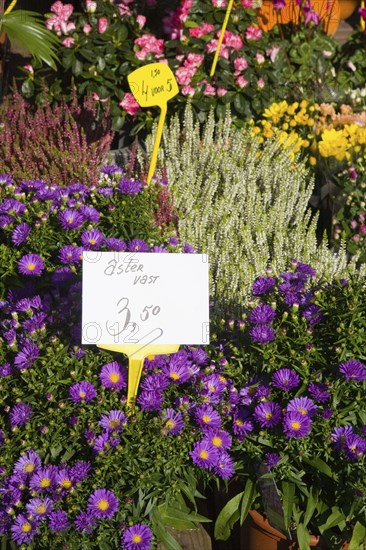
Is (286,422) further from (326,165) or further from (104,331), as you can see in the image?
(326,165)

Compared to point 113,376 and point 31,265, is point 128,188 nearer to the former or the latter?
point 31,265

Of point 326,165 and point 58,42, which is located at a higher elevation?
point 58,42

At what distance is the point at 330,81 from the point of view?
15.8 ft

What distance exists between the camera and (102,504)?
1.56m

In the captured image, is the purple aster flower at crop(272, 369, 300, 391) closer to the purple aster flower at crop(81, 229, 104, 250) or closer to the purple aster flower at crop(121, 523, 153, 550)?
the purple aster flower at crop(121, 523, 153, 550)

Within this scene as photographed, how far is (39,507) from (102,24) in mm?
3273

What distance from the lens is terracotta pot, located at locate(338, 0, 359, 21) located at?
17.8 ft

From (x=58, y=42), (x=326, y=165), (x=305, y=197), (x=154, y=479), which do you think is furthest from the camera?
(x=58, y=42)

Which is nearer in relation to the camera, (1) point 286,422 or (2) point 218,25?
(1) point 286,422

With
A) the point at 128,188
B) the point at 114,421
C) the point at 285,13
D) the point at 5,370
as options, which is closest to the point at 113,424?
the point at 114,421

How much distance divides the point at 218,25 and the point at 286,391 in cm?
302

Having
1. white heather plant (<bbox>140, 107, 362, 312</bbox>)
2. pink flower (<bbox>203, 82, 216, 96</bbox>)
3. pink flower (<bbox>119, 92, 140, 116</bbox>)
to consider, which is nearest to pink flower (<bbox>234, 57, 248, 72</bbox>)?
pink flower (<bbox>203, 82, 216, 96</bbox>)

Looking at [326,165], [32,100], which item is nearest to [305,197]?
[326,165]

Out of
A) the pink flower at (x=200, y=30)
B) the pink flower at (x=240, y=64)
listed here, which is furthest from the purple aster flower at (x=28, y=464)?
the pink flower at (x=200, y=30)
